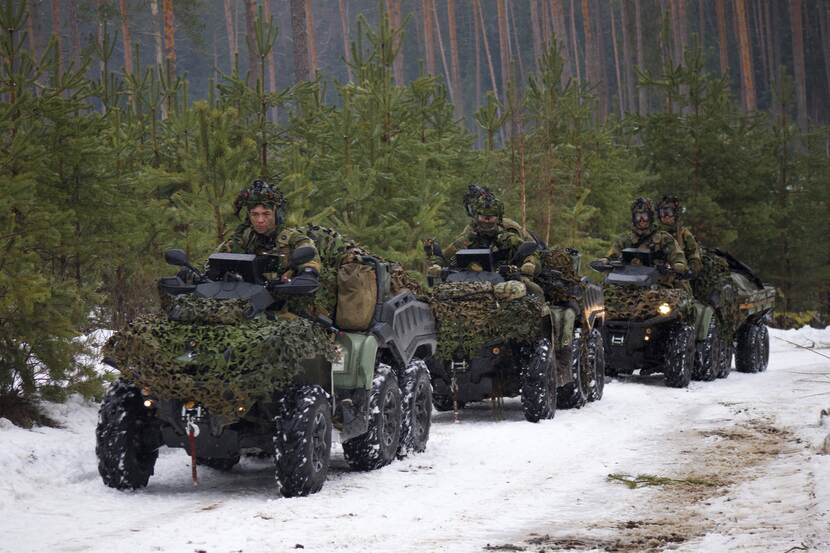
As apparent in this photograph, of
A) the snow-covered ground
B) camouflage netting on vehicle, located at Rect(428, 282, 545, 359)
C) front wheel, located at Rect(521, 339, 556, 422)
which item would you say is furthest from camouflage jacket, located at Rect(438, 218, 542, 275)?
the snow-covered ground

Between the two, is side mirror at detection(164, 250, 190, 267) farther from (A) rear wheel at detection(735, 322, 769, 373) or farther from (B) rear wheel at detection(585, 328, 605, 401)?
(A) rear wheel at detection(735, 322, 769, 373)

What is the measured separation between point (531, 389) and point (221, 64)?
221 ft

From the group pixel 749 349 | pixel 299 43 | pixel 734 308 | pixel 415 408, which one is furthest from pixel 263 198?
pixel 299 43

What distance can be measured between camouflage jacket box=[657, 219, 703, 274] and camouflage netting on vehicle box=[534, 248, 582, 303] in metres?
4.22

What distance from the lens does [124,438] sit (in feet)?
28.6

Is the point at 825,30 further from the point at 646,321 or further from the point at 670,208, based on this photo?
the point at 646,321

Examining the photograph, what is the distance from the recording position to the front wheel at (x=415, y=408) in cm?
1065

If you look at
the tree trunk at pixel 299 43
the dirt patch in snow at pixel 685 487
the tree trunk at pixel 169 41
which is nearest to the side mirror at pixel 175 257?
the dirt patch in snow at pixel 685 487

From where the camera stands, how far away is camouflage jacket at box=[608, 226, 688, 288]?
17.7 metres

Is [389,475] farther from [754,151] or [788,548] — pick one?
[754,151]

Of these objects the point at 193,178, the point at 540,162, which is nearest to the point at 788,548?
the point at 193,178

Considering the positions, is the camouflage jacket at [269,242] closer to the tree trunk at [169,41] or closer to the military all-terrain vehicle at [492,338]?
the military all-terrain vehicle at [492,338]

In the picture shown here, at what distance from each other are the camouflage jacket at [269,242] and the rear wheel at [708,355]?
32.6 feet

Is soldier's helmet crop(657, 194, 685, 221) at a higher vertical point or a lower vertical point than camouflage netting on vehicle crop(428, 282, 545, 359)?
higher
